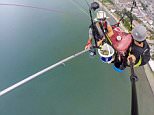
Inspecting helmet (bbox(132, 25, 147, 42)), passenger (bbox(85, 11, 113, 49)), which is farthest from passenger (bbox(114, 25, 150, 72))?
passenger (bbox(85, 11, 113, 49))

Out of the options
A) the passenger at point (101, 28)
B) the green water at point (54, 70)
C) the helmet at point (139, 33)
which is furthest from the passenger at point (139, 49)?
the green water at point (54, 70)

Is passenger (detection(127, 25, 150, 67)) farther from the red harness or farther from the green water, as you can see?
the green water

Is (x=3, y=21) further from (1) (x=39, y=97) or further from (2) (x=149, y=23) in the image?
(2) (x=149, y=23)

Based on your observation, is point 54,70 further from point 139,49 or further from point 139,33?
point 139,33

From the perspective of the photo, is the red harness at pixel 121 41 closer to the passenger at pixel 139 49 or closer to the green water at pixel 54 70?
the passenger at pixel 139 49

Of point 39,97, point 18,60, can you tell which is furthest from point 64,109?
point 18,60

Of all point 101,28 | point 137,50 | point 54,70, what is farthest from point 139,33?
point 54,70
